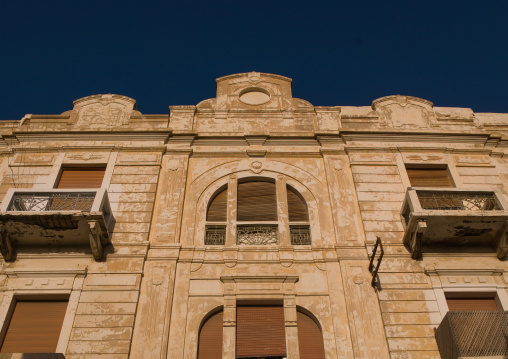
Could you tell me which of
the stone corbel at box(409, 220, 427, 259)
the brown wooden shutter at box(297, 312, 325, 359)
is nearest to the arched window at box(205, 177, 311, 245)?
the brown wooden shutter at box(297, 312, 325, 359)

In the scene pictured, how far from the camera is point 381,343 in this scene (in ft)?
34.6

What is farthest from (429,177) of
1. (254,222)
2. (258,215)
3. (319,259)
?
(254,222)

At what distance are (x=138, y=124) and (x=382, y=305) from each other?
8.97 m

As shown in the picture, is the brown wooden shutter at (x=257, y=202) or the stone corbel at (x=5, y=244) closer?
the stone corbel at (x=5, y=244)

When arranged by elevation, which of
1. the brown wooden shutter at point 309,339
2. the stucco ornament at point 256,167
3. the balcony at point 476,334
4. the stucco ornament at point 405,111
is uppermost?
the stucco ornament at point 405,111

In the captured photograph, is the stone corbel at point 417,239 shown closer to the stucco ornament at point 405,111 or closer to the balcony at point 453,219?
the balcony at point 453,219

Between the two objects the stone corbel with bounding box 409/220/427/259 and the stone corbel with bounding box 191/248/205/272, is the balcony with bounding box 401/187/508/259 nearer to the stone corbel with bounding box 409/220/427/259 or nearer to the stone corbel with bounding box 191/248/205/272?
the stone corbel with bounding box 409/220/427/259

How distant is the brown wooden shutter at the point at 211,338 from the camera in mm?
10695

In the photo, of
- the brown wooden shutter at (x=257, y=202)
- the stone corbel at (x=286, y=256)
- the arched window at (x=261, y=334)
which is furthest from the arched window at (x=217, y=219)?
the arched window at (x=261, y=334)

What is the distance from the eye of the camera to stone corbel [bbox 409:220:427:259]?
1173 cm

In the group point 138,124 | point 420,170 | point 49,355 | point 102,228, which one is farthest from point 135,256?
point 420,170

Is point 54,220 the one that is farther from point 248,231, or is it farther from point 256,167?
point 256,167

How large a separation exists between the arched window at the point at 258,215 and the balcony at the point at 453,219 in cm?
252

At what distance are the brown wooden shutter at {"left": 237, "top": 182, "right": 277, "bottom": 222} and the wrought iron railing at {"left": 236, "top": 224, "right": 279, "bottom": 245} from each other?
1.16ft
